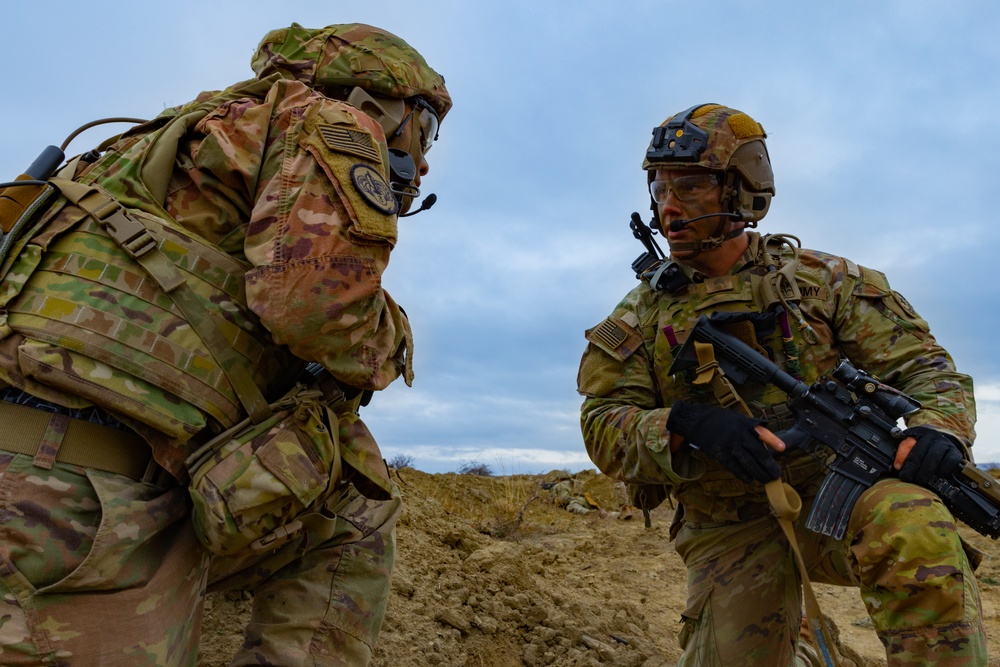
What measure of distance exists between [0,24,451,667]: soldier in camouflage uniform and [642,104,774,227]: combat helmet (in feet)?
6.08

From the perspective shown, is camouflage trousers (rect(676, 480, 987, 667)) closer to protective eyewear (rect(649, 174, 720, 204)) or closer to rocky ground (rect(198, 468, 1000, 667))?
rocky ground (rect(198, 468, 1000, 667))

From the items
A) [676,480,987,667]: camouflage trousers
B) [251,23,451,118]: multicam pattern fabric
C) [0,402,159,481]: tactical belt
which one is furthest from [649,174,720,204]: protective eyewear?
[0,402,159,481]: tactical belt

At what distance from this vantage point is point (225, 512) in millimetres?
2475

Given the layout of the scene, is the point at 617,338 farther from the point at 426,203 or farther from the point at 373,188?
the point at 373,188

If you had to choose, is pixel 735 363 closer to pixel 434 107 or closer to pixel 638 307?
pixel 638 307

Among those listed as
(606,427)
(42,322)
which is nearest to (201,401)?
(42,322)

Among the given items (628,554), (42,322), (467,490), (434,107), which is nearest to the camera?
(42,322)

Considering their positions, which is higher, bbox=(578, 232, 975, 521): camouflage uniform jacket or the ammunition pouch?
bbox=(578, 232, 975, 521): camouflage uniform jacket

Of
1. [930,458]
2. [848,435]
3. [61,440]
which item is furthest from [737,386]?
[61,440]

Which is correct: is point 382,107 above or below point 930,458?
above

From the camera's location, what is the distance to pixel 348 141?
261 centimetres

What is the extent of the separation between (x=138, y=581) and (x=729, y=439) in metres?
2.22

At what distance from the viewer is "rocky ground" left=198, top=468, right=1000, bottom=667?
14.5 feet

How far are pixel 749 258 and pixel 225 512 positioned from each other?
9.07 feet
